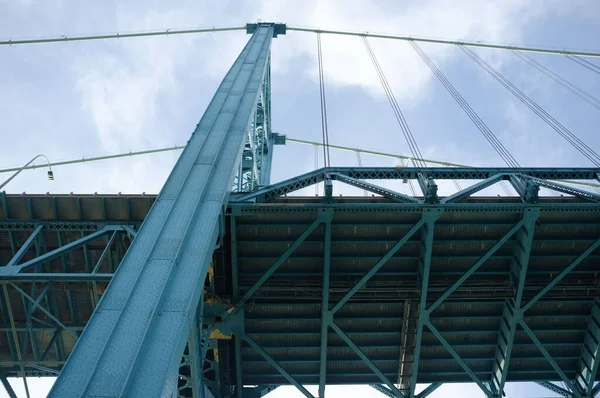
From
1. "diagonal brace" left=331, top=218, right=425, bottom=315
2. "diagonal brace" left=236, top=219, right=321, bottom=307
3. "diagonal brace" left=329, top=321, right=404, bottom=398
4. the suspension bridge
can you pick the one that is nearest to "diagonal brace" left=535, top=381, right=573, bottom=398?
the suspension bridge

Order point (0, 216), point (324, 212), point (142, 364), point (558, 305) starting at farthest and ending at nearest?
point (558, 305) → point (0, 216) → point (324, 212) → point (142, 364)

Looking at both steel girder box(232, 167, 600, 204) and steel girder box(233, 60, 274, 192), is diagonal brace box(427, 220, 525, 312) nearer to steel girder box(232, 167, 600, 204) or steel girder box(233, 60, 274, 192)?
steel girder box(232, 167, 600, 204)

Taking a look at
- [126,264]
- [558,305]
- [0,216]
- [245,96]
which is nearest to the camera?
[126,264]

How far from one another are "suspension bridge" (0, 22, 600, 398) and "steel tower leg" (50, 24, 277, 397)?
22cm

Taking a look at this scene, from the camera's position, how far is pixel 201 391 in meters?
10.6

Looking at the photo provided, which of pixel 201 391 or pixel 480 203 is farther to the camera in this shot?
pixel 480 203

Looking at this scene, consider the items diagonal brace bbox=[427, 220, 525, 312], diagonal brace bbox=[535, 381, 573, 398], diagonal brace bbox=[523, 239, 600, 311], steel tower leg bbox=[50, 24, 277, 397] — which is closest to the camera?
steel tower leg bbox=[50, 24, 277, 397]

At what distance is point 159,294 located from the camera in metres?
7.71

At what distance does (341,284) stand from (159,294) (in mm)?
8313

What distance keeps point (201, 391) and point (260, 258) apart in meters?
5.05

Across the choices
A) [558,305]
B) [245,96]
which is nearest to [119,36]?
[245,96]

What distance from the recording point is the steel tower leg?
6.39m

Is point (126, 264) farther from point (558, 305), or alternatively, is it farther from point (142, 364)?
point (558, 305)

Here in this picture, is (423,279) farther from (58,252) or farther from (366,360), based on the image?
(58,252)
